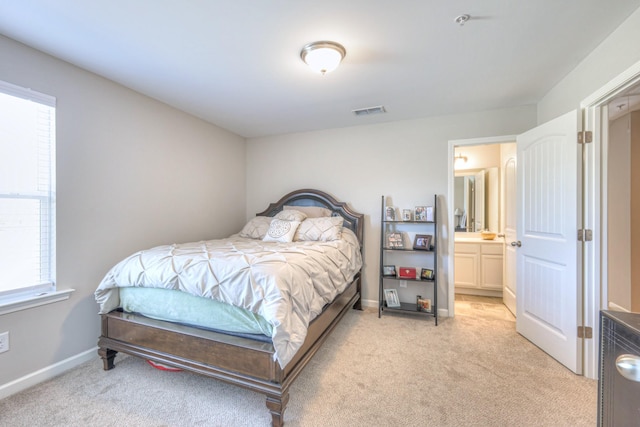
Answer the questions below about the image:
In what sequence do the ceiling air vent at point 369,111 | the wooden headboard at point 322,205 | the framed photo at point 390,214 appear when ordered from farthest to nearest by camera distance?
the wooden headboard at point 322,205 < the framed photo at point 390,214 < the ceiling air vent at point 369,111

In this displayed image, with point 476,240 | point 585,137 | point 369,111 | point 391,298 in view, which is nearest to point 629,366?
point 585,137

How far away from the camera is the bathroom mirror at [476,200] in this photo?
413 centimetres

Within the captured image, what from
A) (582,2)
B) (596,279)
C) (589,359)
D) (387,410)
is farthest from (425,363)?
(582,2)

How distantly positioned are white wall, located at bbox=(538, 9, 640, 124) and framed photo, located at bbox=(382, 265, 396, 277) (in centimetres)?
224

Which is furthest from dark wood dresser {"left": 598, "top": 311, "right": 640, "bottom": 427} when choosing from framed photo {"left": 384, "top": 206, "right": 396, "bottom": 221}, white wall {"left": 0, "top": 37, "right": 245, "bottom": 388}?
white wall {"left": 0, "top": 37, "right": 245, "bottom": 388}

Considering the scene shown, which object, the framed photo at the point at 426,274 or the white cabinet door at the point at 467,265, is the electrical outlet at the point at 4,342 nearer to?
the framed photo at the point at 426,274

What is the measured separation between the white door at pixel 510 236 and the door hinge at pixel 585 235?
1.19 metres

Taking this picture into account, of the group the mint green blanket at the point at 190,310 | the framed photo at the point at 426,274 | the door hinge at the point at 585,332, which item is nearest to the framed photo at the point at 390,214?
the framed photo at the point at 426,274

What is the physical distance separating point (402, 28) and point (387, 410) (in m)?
2.43

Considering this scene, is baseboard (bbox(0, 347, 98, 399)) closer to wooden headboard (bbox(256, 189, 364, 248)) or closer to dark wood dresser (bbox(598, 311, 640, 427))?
wooden headboard (bbox(256, 189, 364, 248))

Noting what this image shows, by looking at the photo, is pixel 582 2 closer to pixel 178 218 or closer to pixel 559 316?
pixel 559 316

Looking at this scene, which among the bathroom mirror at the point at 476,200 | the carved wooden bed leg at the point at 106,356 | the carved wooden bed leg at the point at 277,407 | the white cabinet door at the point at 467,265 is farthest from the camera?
the bathroom mirror at the point at 476,200

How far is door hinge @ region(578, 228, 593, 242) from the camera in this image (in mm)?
2021

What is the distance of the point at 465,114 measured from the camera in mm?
3230
